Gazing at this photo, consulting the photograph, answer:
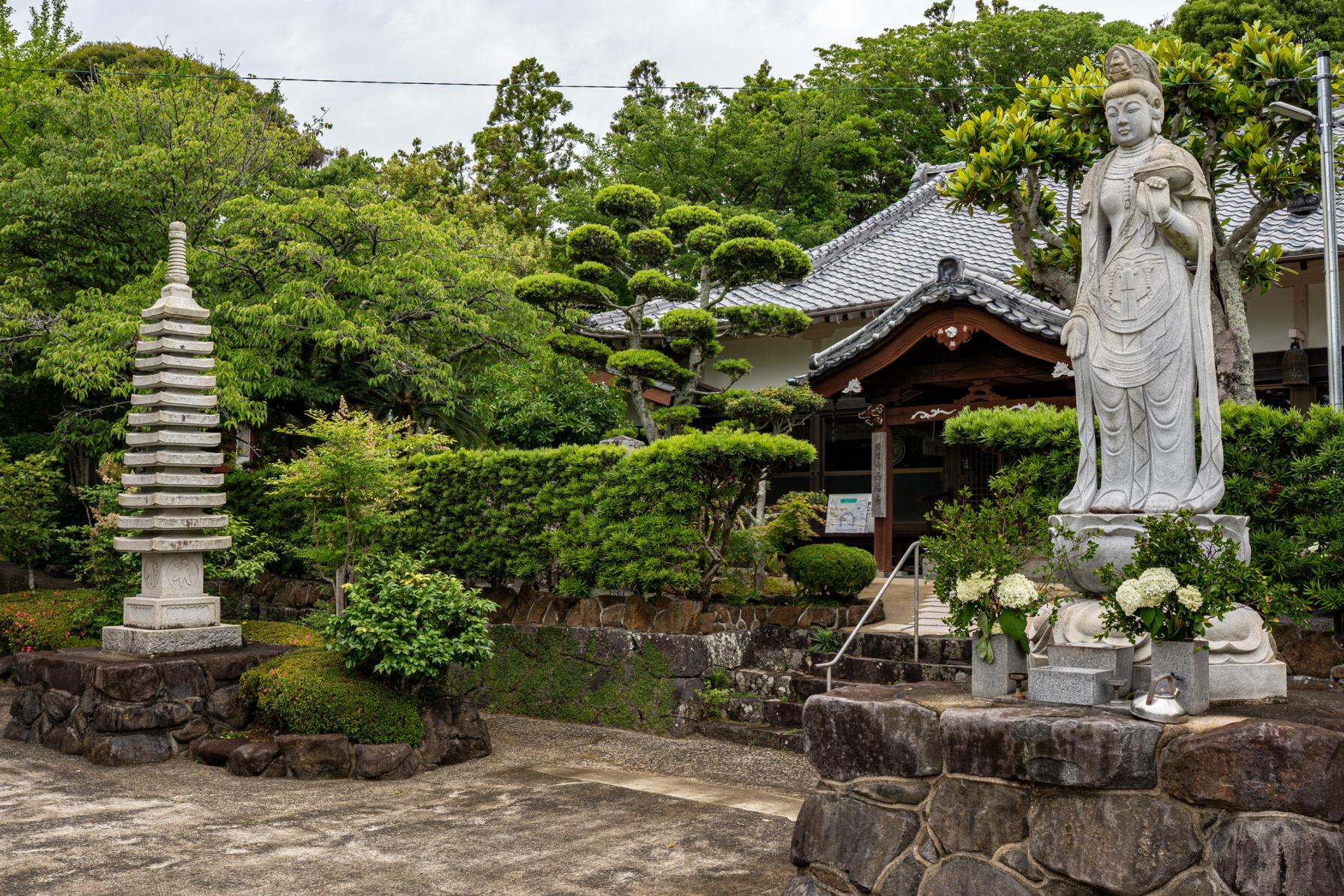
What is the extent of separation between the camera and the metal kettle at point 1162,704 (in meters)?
5.07

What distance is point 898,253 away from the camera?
20.4m

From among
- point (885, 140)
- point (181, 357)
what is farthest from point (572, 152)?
point (181, 357)

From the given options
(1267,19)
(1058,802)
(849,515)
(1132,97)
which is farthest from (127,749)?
(1267,19)

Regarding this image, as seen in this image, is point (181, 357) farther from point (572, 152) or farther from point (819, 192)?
point (572, 152)

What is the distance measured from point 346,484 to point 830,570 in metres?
5.36

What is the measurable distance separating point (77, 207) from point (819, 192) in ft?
49.9

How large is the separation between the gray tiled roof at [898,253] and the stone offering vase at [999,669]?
1158cm

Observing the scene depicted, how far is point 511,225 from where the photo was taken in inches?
1145

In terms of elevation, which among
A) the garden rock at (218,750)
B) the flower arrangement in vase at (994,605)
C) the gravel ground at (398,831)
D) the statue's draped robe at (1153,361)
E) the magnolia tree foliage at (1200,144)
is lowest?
the gravel ground at (398,831)

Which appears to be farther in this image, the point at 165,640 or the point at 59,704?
the point at 165,640

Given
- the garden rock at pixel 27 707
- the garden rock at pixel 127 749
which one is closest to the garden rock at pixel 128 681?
the garden rock at pixel 127 749

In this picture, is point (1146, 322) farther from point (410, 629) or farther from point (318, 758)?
point (318, 758)

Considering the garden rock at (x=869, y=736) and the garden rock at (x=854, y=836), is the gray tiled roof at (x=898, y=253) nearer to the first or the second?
the garden rock at (x=869, y=736)

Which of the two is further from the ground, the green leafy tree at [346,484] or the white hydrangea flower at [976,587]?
the green leafy tree at [346,484]
